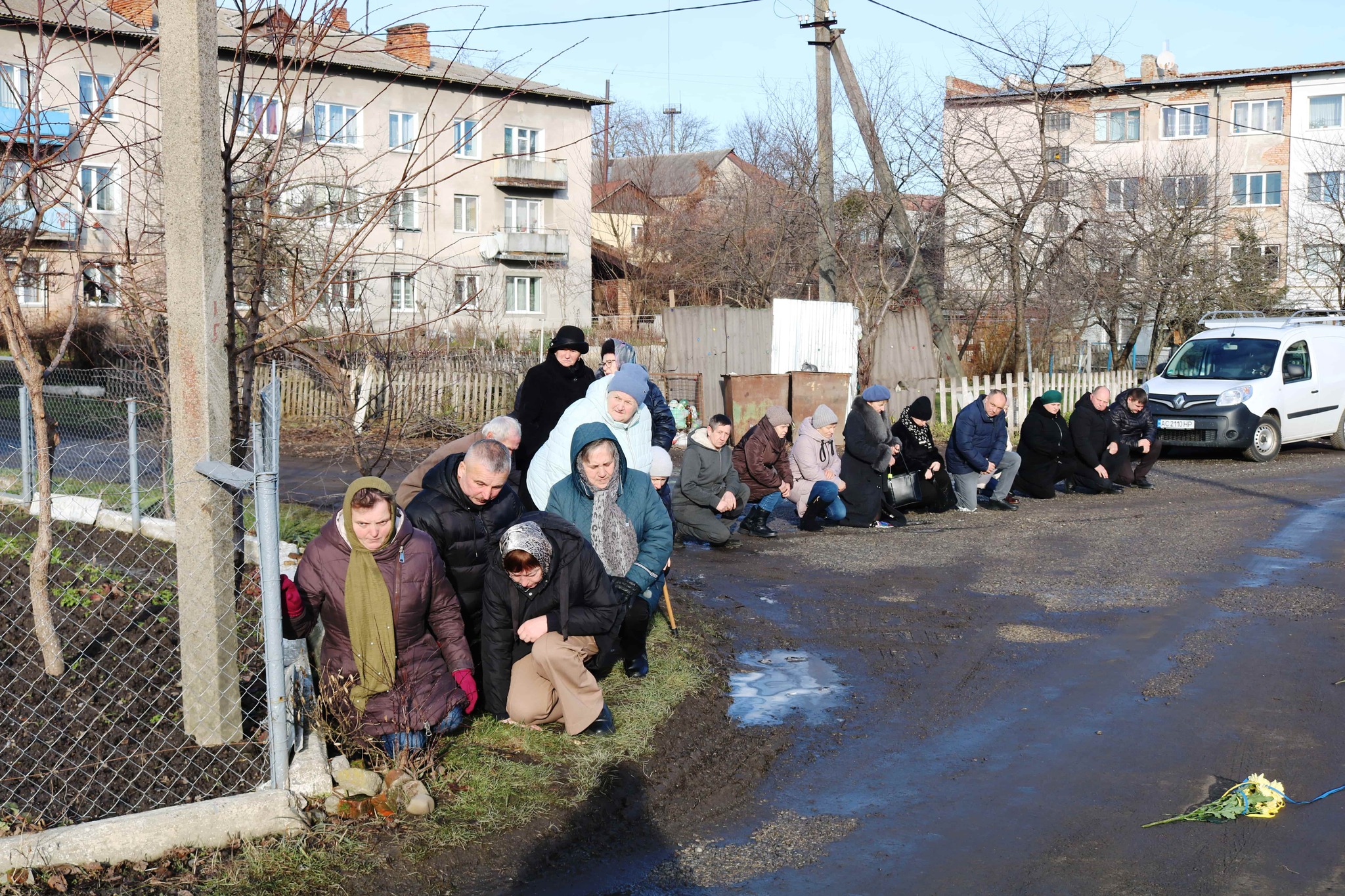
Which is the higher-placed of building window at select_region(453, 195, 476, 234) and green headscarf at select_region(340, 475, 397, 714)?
building window at select_region(453, 195, 476, 234)

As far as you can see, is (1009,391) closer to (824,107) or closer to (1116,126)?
(824,107)

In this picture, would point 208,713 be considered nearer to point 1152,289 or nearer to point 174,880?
point 174,880

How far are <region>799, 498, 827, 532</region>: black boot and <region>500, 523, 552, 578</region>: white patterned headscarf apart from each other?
6539mm

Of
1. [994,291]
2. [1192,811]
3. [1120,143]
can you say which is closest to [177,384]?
[1192,811]

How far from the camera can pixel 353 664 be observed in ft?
16.8

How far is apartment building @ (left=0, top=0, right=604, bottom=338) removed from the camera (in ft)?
18.0

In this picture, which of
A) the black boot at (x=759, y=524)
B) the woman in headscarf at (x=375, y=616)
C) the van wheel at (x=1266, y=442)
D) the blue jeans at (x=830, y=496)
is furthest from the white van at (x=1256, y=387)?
the woman in headscarf at (x=375, y=616)

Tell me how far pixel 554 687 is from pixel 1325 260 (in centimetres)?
3931

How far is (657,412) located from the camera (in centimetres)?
920

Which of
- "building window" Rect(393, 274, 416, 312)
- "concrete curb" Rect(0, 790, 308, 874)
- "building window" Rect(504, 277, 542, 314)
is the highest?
"building window" Rect(504, 277, 542, 314)

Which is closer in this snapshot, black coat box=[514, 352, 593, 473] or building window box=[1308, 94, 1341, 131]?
black coat box=[514, 352, 593, 473]

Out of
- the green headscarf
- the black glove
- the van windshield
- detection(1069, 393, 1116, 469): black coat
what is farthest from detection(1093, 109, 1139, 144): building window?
the green headscarf

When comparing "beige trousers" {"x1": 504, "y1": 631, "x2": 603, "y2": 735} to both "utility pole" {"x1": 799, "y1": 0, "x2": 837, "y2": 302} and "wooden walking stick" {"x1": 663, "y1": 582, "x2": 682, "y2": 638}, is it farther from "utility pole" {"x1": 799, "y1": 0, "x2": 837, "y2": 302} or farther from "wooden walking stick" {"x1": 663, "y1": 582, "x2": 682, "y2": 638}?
"utility pole" {"x1": 799, "y1": 0, "x2": 837, "y2": 302}

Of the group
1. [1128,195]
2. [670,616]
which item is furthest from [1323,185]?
[670,616]
